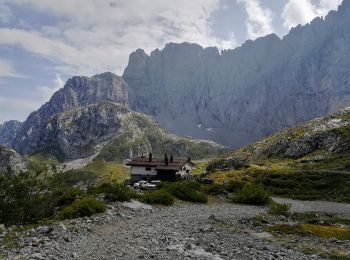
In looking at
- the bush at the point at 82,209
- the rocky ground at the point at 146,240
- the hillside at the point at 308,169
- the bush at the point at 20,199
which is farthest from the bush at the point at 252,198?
the bush at the point at 20,199

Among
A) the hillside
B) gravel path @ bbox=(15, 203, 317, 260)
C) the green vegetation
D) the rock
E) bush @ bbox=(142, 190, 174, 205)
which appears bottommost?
the green vegetation

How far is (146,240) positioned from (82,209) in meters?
11.3

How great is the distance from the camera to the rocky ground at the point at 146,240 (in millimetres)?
23484

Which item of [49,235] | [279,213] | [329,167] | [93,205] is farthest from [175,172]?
[49,235]

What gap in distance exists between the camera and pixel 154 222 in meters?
37.1

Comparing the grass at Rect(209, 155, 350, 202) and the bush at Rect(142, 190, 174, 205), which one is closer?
the bush at Rect(142, 190, 174, 205)

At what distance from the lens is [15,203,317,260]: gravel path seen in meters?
23.4

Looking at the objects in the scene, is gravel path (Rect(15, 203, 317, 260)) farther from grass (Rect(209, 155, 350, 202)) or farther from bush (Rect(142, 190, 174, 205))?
grass (Rect(209, 155, 350, 202))

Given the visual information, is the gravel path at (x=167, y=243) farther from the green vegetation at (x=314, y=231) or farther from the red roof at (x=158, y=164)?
the red roof at (x=158, y=164)

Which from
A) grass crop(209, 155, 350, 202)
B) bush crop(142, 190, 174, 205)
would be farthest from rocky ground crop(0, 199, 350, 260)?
grass crop(209, 155, 350, 202)

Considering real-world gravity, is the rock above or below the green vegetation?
above

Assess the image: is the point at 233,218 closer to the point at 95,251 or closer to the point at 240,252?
the point at 240,252

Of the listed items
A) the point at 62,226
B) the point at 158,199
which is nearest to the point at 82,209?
the point at 62,226

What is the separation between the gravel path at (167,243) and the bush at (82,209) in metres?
2.41
